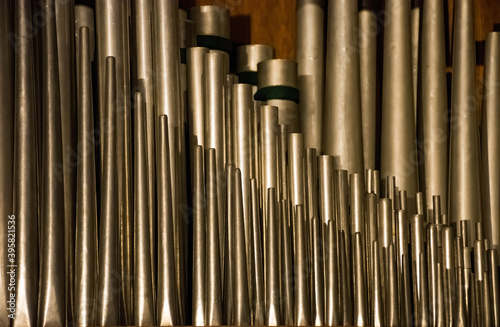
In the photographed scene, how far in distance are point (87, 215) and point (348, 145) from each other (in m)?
0.71

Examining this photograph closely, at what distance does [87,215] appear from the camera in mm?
2182

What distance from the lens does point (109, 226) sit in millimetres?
2188

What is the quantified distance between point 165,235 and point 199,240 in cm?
7

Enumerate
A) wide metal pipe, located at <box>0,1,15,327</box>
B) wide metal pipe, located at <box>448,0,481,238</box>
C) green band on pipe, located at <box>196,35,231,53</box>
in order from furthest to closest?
1. wide metal pipe, located at <box>448,0,481,238</box>
2. green band on pipe, located at <box>196,35,231,53</box>
3. wide metal pipe, located at <box>0,1,15,327</box>

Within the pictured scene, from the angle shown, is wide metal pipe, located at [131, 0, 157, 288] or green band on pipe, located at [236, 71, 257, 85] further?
green band on pipe, located at [236, 71, 257, 85]

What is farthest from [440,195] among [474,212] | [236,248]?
[236,248]

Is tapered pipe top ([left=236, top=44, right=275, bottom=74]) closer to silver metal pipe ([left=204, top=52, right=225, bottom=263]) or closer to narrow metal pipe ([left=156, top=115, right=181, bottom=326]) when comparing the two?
silver metal pipe ([left=204, top=52, right=225, bottom=263])

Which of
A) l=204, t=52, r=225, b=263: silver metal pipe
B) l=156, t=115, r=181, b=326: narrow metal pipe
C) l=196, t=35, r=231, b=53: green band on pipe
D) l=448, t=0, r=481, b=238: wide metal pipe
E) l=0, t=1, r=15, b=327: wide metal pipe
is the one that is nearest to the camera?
l=0, t=1, r=15, b=327: wide metal pipe

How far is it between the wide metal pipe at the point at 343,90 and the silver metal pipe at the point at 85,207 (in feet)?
2.04

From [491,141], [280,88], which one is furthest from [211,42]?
[491,141]

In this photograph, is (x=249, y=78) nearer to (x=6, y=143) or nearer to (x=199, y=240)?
(x=199, y=240)

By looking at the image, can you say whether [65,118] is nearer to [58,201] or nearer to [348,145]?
A: [58,201]

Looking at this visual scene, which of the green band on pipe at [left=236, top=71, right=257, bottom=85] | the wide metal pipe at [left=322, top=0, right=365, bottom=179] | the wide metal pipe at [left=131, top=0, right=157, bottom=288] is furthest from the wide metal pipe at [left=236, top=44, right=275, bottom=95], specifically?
the wide metal pipe at [left=131, top=0, right=157, bottom=288]

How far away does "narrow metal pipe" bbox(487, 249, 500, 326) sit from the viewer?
250 cm
